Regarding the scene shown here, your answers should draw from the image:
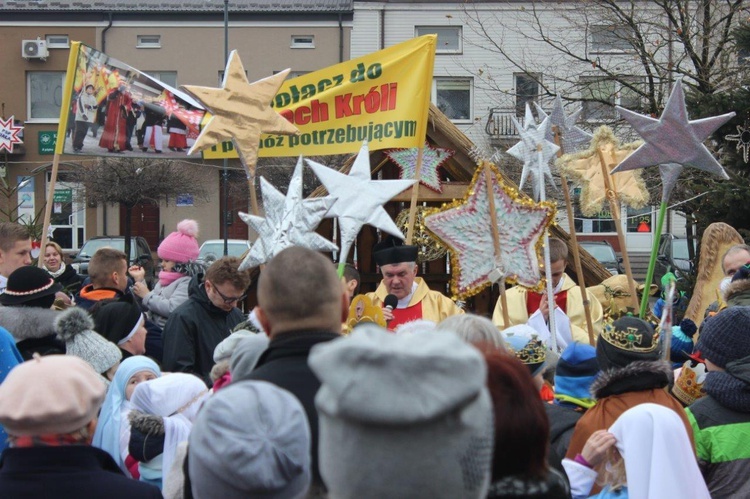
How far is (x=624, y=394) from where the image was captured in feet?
11.2

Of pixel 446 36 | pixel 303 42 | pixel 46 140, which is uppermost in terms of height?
pixel 446 36

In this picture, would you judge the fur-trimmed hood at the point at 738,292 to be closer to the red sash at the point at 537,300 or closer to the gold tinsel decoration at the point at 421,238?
the red sash at the point at 537,300

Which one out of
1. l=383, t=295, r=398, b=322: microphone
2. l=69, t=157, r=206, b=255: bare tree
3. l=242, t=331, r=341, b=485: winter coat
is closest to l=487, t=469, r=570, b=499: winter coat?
l=242, t=331, r=341, b=485: winter coat

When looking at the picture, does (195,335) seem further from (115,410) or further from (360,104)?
(360,104)

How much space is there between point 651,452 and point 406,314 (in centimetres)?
334

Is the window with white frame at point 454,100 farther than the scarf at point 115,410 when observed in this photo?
Yes

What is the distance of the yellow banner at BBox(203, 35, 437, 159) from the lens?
21.5ft

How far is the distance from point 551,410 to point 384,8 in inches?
1203

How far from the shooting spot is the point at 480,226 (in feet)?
18.0

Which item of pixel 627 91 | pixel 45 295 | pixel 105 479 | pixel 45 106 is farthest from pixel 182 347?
pixel 45 106

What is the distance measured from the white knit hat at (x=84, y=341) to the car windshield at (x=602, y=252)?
18021 millimetres

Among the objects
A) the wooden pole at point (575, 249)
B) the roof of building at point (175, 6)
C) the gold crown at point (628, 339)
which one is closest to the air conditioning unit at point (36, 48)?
the roof of building at point (175, 6)

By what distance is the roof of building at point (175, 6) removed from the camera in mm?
33000

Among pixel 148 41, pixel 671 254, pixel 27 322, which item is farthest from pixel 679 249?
pixel 148 41
